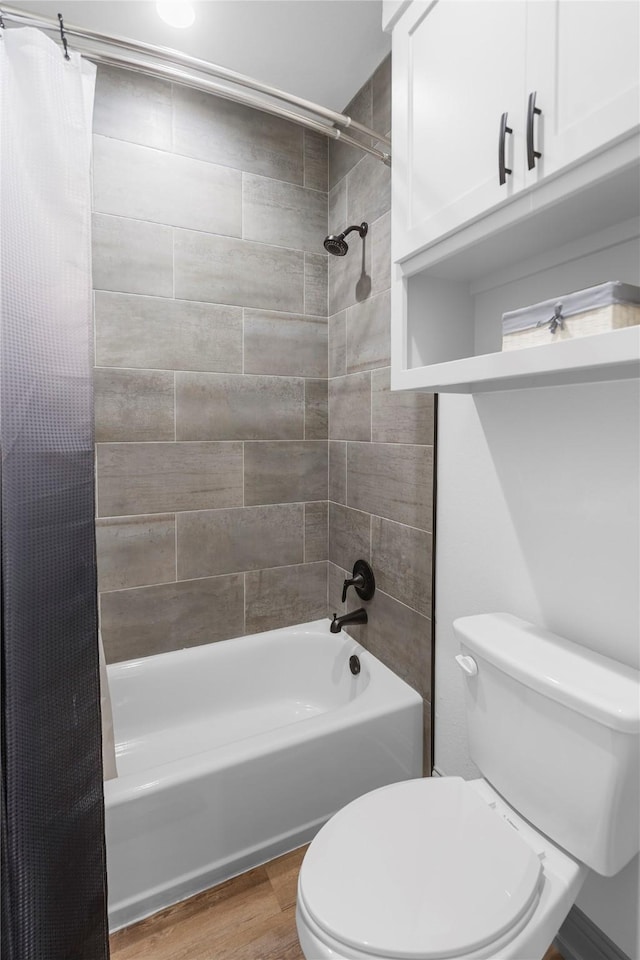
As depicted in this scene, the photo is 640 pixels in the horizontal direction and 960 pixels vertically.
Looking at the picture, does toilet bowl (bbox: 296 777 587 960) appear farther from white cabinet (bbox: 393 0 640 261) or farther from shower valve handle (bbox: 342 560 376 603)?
white cabinet (bbox: 393 0 640 261)

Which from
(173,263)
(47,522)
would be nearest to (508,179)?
(47,522)

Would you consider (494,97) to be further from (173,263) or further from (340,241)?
(173,263)

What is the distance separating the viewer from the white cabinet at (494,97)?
2.61 feet

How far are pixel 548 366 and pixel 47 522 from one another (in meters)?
0.97

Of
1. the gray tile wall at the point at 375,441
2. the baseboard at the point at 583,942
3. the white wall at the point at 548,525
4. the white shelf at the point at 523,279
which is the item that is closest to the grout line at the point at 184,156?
the gray tile wall at the point at 375,441

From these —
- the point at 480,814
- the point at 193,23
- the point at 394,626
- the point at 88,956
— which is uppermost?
the point at 193,23

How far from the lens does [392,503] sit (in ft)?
6.19

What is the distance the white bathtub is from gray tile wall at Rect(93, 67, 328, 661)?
17 cm

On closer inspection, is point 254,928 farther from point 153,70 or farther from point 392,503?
point 153,70

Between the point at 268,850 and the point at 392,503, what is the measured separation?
1.21 metres

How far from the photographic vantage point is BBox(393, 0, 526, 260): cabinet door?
968 mm

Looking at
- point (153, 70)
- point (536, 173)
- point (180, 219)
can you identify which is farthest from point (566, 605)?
point (180, 219)

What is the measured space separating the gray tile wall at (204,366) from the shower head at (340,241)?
13.1 inches

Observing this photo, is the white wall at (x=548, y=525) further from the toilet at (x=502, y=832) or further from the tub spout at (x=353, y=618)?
the tub spout at (x=353, y=618)
